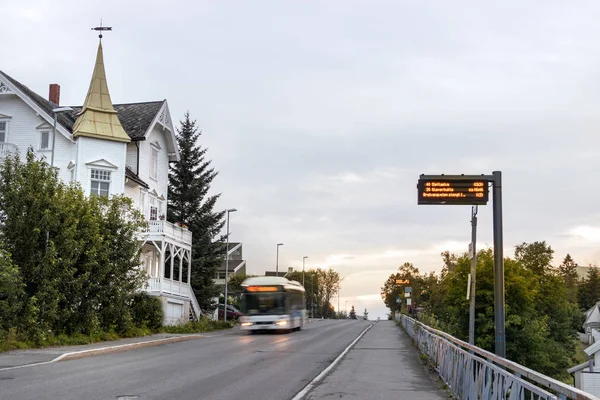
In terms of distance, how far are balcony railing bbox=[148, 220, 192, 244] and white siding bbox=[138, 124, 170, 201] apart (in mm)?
3473

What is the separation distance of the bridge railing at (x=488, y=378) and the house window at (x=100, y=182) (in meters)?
27.1

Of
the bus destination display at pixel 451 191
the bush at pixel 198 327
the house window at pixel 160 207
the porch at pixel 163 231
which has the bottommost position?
the bush at pixel 198 327

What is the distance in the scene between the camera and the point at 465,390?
11.8 metres

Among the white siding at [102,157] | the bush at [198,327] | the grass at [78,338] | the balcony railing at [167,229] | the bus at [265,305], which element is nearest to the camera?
the grass at [78,338]

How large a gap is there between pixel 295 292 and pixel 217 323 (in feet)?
19.0

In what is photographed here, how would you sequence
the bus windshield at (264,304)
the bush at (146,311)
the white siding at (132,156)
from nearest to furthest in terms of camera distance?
the bush at (146,311) < the bus windshield at (264,304) < the white siding at (132,156)

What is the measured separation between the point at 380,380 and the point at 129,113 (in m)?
35.5

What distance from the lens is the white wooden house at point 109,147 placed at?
40.3 meters

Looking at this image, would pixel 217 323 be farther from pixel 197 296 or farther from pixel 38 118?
pixel 38 118

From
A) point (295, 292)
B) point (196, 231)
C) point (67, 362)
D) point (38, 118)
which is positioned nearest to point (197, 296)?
point (196, 231)

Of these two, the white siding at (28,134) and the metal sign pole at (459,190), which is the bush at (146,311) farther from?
the metal sign pole at (459,190)

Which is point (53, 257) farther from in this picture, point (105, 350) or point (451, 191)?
point (451, 191)

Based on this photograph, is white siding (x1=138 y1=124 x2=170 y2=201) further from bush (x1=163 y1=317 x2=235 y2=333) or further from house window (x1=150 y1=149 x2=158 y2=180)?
bush (x1=163 y1=317 x2=235 y2=333)

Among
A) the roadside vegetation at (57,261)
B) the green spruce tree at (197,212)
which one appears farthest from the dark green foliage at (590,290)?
the roadside vegetation at (57,261)
